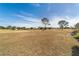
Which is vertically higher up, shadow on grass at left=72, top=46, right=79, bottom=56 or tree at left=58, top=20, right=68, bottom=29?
tree at left=58, top=20, right=68, bottom=29

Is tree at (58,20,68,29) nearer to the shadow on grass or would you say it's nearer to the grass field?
the grass field

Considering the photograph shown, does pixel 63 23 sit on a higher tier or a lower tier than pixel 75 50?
higher

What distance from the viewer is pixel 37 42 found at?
1799mm

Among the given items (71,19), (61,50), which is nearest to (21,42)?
(61,50)

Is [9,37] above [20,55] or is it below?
above

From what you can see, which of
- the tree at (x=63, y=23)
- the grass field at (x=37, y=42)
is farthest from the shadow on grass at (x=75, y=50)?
the tree at (x=63, y=23)

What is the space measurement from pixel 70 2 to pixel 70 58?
0.46 meters

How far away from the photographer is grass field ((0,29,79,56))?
179cm

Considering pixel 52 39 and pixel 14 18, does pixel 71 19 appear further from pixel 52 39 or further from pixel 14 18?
pixel 14 18

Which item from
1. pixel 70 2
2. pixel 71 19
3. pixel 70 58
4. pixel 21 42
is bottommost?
pixel 70 58

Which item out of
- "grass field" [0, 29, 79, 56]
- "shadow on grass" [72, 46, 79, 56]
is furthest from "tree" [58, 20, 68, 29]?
"shadow on grass" [72, 46, 79, 56]

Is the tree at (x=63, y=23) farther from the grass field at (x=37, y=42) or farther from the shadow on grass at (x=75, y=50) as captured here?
the shadow on grass at (x=75, y=50)

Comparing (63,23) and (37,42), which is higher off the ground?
(63,23)

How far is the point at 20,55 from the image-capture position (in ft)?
5.90
